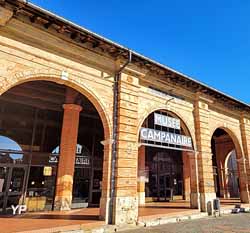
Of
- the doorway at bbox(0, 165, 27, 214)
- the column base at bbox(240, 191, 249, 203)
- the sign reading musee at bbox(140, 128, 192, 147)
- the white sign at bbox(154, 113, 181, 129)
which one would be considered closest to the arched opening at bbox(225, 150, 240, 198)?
the column base at bbox(240, 191, 249, 203)

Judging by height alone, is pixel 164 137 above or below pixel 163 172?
above

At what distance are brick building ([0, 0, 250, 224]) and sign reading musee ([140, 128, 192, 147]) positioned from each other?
0.14ft

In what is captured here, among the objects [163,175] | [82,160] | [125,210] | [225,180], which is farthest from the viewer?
[225,180]

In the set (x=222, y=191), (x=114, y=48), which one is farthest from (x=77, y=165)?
(x=222, y=191)

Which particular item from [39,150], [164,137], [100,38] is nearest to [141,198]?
[164,137]

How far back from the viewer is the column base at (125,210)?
743 cm

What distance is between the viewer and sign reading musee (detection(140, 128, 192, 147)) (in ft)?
30.7

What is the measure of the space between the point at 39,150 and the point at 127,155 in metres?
4.64

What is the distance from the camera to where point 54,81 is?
7.50m

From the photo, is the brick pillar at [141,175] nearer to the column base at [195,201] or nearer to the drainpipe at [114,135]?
the column base at [195,201]

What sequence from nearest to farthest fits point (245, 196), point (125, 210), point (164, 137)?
point (125, 210) < point (164, 137) < point (245, 196)

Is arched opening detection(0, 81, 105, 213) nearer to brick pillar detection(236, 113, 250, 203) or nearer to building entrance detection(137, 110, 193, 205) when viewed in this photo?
building entrance detection(137, 110, 193, 205)

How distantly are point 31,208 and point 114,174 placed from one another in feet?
14.7

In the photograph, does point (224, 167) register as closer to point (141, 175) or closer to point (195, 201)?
point (141, 175)
